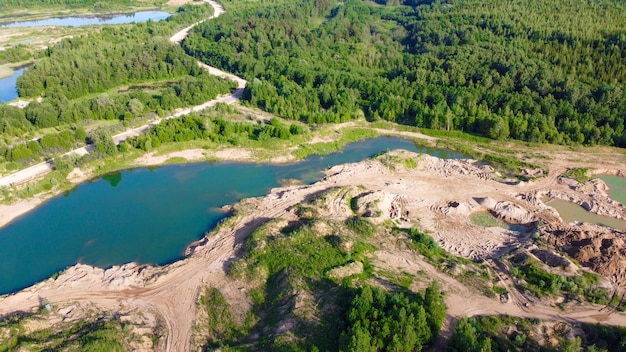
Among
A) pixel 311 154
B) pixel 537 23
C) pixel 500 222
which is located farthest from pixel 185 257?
pixel 537 23

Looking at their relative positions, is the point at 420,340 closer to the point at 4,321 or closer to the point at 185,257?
the point at 185,257

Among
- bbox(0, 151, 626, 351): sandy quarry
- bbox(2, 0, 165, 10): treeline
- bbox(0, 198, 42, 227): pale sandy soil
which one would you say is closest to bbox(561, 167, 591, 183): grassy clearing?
bbox(0, 151, 626, 351): sandy quarry

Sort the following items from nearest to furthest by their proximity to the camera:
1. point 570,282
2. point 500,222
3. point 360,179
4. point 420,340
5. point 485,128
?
point 420,340, point 570,282, point 500,222, point 360,179, point 485,128

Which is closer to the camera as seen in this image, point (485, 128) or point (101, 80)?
point (485, 128)

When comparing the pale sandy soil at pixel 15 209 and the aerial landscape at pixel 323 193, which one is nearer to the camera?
the aerial landscape at pixel 323 193

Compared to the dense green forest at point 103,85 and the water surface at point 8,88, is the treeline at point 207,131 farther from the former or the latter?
the water surface at point 8,88

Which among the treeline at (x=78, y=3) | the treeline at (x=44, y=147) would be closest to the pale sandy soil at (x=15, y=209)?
the treeline at (x=44, y=147)
